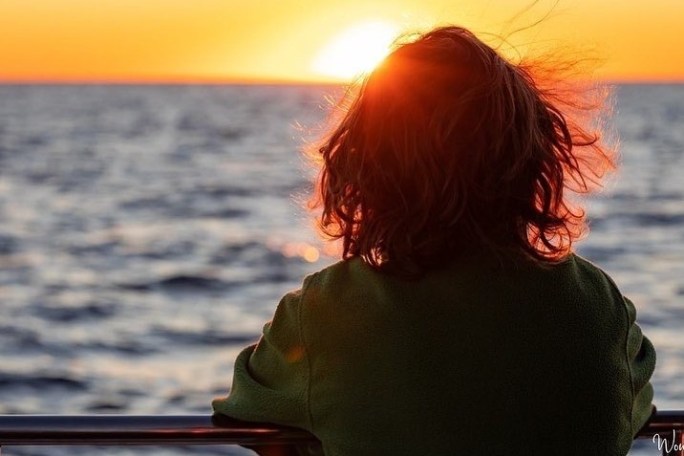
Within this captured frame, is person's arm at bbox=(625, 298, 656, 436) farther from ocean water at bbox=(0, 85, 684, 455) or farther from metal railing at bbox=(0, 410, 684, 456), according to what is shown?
ocean water at bbox=(0, 85, 684, 455)

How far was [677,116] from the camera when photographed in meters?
63.6

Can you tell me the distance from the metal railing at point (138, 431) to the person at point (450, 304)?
3cm

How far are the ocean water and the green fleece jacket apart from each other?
43cm

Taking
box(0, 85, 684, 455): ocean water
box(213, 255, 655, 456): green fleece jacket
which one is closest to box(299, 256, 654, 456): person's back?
box(213, 255, 655, 456): green fleece jacket

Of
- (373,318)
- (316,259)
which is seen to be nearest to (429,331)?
(373,318)

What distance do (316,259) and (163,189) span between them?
36.1 feet

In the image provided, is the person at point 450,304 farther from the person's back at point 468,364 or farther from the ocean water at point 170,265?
the ocean water at point 170,265

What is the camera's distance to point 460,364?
1475 mm

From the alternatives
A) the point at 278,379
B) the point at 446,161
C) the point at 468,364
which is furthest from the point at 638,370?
the point at 278,379

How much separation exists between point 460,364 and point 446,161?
11.5 inches

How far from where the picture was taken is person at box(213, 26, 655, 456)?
148cm

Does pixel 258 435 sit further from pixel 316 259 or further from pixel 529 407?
pixel 316 259

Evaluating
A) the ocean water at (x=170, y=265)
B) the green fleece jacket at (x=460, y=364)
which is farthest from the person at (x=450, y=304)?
the ocean water at (x=170, y=265)

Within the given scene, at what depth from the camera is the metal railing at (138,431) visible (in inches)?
61.6
